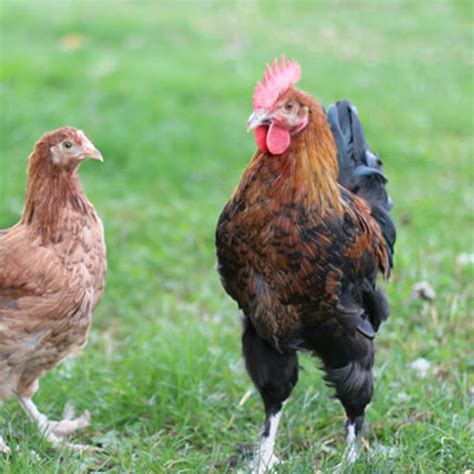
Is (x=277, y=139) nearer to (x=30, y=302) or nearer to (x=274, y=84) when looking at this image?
(x=274, y=84)

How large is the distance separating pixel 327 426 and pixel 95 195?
365 cm

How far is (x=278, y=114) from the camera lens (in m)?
3.05

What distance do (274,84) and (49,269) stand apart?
126cm

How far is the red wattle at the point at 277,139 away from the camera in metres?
3.07

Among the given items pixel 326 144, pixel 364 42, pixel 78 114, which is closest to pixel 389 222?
pixel 326 144

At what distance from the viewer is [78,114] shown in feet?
27.9

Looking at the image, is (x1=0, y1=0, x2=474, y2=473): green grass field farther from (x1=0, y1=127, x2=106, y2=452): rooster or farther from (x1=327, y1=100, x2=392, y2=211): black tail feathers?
(x1=327, y1=100, x2=392, y2=211): black tail feathers

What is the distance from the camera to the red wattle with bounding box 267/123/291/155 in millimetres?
3074

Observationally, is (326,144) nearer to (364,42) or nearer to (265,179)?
(265,179)

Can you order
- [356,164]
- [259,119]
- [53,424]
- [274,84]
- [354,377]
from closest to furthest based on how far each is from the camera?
[259,119]
[274,84]
[354,377]
[53,424]
[356,164]

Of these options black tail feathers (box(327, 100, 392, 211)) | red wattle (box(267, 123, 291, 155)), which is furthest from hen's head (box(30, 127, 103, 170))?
black tail feathers (box(327, 100, 392, 211))

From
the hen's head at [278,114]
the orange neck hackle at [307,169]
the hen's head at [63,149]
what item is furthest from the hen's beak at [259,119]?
the hen's head at [63,149]

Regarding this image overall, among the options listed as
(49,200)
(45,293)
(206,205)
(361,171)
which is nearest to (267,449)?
(45,293)

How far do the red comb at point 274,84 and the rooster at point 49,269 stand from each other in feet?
2.64
